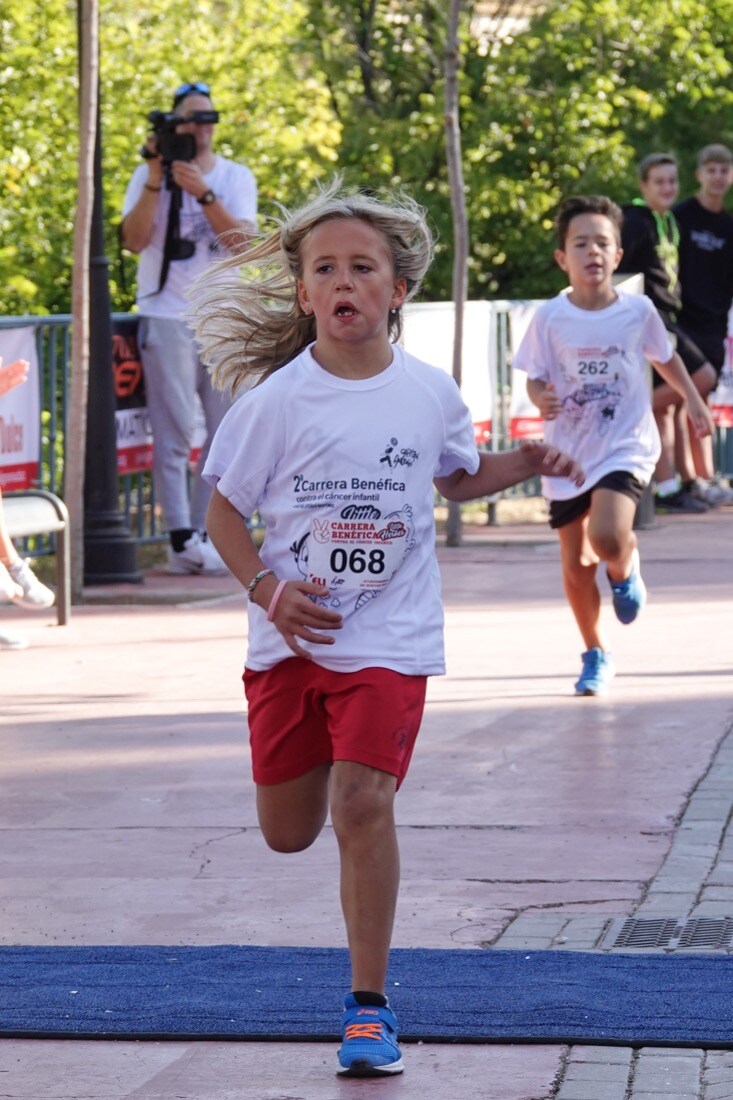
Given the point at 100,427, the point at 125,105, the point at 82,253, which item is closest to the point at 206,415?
the point at 100,427

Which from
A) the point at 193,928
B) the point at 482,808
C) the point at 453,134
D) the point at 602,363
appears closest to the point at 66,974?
the point at 193,928

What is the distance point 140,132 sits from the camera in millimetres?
19094

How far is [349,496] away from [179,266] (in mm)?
8495

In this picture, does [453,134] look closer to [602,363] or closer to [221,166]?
[221,166]

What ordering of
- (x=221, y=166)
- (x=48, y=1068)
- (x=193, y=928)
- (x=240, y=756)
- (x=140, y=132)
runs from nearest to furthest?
(x=48, y=1068) → (x=193, y=928) → (x=240, y=756) → (x=221, y=166) → (x=140, y=132)

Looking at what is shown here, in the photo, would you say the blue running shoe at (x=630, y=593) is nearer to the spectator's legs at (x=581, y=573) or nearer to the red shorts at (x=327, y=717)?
the spectator's legs at (x=581, y=573)

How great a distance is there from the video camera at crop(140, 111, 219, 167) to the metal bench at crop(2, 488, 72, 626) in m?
2.45

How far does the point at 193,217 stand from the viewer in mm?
12734

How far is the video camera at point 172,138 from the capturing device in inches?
489

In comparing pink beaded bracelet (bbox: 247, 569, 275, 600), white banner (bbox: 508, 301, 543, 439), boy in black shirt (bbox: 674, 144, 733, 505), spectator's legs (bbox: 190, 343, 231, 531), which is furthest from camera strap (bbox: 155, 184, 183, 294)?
pink beaded bracelet (bbox: 247, 569, 275, 600)

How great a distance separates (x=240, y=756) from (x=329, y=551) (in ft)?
10.4

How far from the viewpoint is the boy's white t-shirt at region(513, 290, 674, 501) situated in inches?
340

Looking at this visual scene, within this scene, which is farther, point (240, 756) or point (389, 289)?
point (240, 756)

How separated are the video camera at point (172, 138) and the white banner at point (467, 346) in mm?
2745
